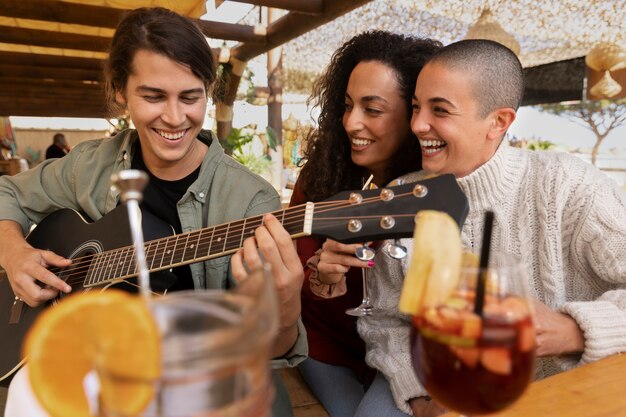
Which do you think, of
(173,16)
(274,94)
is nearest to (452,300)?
(173,16)

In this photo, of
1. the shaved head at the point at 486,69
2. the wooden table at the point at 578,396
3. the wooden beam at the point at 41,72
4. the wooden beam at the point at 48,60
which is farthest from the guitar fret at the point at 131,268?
the wooden beam at the point at 41,72

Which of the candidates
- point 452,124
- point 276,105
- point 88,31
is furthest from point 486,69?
point 276,105

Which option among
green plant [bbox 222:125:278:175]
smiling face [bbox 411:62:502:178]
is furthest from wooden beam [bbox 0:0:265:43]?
smiling face [bbox 411:62:502:178]

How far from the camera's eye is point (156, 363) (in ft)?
1.12

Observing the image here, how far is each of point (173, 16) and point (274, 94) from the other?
183 inches

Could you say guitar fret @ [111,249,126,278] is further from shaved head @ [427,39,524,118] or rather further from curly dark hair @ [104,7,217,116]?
shaved head @ [427,39,524,118]

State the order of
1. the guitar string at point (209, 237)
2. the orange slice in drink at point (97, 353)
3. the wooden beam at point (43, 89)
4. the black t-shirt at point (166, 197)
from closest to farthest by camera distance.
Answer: the orange slice in drink at point (97, 353) < the guitar string at point (209, 237) < the black t-shirt at point (166, 197) < the wooden beam at point (43, 89)

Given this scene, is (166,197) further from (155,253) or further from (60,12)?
(60,12)

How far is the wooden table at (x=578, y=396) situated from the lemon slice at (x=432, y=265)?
0.83ft

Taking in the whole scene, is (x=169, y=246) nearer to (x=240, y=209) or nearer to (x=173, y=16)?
(x=240, y=209)

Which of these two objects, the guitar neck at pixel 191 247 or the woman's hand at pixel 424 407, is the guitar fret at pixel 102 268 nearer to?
the guitar neck at pixel 191 247

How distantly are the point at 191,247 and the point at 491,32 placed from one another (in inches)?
132

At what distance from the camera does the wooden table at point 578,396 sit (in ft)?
2.43

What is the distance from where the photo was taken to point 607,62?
3.80 metres
